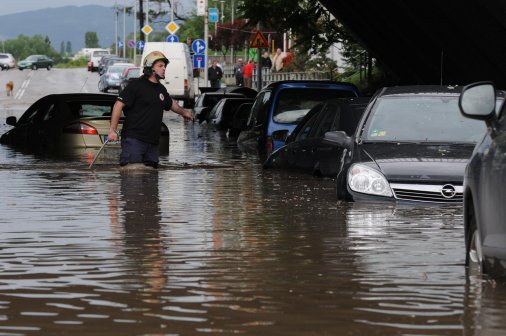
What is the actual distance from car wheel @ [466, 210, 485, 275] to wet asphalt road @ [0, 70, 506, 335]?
0.35 ft

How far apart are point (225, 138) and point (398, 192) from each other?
22699mm

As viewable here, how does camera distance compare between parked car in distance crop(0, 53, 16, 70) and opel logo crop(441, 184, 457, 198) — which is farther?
parked car in distance crop(0, 53, 16, 70)

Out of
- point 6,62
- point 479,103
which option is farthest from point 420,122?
point 6,62

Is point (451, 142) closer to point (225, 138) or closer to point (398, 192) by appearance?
point (398, 192)

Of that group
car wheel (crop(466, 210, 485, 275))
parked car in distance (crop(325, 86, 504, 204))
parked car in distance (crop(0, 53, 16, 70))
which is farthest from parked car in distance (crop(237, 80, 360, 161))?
parked car in distance (crop(0, 53, 16, 70))

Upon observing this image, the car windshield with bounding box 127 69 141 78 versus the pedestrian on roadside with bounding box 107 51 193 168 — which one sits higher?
the pedestrian on roadside with bounding box 107 51 193 168

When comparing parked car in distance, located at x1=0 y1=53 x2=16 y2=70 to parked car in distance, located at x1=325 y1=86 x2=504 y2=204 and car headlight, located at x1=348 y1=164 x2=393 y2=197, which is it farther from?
car headlight, located at x1=348 y1=164 x2=393 y2=197

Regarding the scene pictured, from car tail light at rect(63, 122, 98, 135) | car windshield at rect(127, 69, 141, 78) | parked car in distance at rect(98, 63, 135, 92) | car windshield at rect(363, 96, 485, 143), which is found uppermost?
car windshield at rect(363, 96, 485, 143)

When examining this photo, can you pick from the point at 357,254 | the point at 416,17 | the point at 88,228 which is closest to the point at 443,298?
the point at 357,254

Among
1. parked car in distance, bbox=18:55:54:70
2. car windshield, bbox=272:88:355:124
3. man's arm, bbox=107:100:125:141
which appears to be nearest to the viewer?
man's arm, bbox=107:100:125:141

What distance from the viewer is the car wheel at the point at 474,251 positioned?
375 inches

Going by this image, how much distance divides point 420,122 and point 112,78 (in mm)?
67542

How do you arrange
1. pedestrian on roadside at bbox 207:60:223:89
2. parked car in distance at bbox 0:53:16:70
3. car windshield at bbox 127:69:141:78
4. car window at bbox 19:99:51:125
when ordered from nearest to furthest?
1. car window at bbox 19:99:51:125
2. pedestrian on roadside at bbox 207:60:223:89
3. car windshield at bbox 127:69:141:78
4. parked car in distance at bbox 0:53:16:70

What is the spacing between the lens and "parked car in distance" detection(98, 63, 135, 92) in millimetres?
82125
